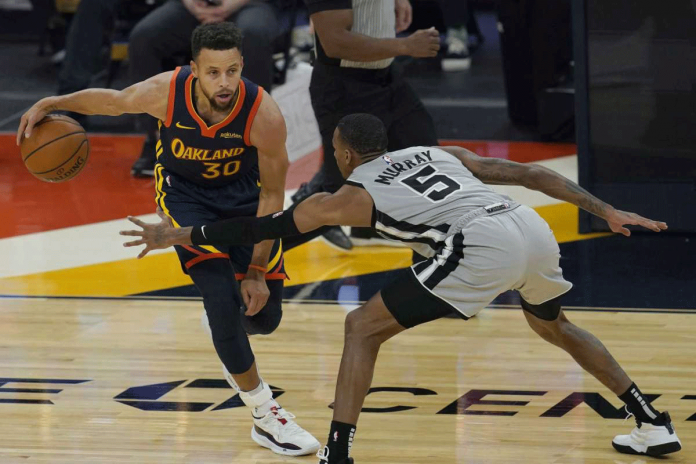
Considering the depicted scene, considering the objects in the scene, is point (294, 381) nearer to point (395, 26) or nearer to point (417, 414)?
point (417, 414)

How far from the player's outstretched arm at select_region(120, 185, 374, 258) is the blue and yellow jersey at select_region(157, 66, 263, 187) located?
→ 1.63 feet

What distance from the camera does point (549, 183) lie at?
434 cm

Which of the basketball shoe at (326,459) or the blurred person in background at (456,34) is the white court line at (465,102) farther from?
the basketball shoe at (326,459)

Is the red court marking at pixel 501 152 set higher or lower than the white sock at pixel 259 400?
lower

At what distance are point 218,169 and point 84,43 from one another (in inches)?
202

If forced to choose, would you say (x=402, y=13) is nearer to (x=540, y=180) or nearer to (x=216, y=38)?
(x=216, y=38)

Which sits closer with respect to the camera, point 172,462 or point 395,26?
point 172,462

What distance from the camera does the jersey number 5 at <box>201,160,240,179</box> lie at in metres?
4.78

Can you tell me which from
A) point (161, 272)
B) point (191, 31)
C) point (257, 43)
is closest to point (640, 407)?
point (161, 272)

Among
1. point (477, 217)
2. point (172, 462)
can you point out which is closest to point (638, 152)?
point (477, 217)

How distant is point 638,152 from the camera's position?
745 cm

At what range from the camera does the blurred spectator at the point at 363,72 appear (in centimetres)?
595

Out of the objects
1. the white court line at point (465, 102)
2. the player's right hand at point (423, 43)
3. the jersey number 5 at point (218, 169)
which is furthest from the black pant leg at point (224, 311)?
the white court line at point (465, 102)

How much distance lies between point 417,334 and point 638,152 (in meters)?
2.28
